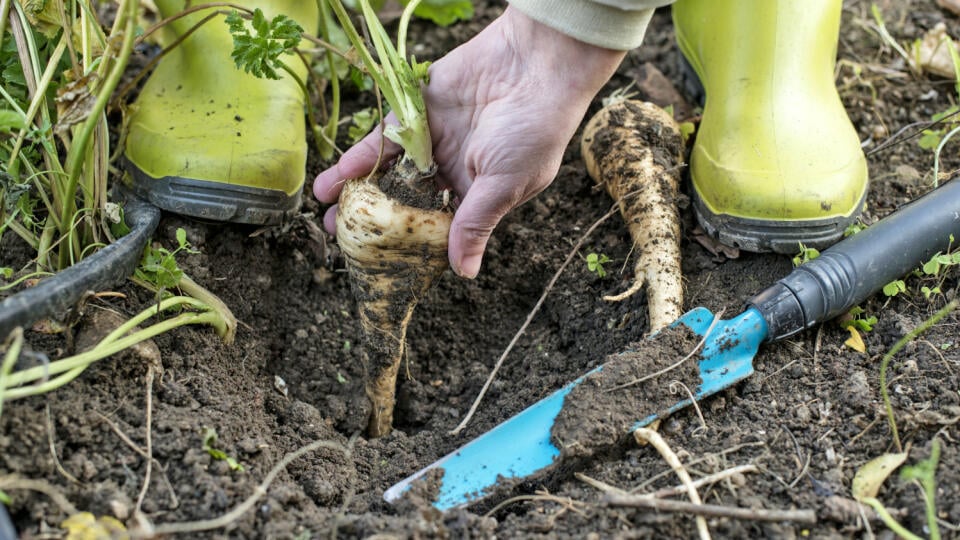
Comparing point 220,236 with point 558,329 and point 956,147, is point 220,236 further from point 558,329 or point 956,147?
point 956,147

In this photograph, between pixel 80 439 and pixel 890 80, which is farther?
pixel 890 80

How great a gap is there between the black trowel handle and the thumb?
1.58 ft

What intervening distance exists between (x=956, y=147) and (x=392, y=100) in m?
1.30

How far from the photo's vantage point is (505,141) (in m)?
1.32

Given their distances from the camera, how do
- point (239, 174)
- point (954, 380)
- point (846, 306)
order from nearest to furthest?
1. point (954, 380)
2. point (846, 306)
3. point (239, 174)

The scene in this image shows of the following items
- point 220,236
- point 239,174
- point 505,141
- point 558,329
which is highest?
point 505,141

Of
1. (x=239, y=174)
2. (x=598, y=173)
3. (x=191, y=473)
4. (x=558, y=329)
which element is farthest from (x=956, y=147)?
(x=191, y=473)

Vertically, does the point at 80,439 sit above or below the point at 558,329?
above

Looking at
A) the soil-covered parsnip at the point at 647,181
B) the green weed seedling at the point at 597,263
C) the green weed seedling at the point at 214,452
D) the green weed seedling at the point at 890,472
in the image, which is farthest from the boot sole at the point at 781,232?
the green weed seedling at the point at 214,452

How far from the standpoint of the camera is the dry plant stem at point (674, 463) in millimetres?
1123

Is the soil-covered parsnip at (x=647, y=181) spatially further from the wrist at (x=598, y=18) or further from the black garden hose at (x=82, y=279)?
the black garden hose at (x=82, y=279)

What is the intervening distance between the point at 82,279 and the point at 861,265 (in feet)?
4.21

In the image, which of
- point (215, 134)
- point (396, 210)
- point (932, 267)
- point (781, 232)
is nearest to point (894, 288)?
point (932, 267)

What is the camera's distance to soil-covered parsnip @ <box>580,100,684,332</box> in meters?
1.57
